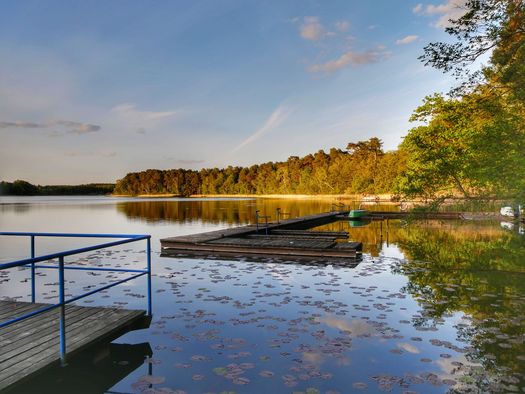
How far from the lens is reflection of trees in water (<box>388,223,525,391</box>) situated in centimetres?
730

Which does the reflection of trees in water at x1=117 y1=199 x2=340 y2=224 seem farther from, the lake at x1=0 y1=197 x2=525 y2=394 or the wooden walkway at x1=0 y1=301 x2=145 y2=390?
the wooden walkway at x1=0 y1=301 x2=145 y2=390

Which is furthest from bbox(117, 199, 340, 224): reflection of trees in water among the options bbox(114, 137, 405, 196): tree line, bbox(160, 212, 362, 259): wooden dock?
bbox(114, 137, 405, 196): tree line

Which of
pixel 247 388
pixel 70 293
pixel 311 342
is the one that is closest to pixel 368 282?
pixel 311 342

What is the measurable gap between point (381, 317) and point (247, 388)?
4844 mm

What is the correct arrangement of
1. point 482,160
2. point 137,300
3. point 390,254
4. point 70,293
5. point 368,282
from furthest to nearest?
point 390,254 < point 482,160 < point 368,282 < point 70,293 < point 137,300

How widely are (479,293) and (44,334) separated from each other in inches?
466

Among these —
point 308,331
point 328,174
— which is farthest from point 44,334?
point 328,174

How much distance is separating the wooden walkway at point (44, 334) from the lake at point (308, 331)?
0.25 metres

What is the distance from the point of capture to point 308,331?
866 cm

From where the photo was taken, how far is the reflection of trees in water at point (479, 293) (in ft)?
23.9

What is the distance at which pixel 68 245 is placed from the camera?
2798cm

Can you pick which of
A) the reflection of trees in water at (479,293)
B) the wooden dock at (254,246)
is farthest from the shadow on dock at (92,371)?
the wooden dock at (254,246)

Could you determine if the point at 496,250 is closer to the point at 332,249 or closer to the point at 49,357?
the point at 332,249

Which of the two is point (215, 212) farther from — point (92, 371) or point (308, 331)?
point (92, 371)
